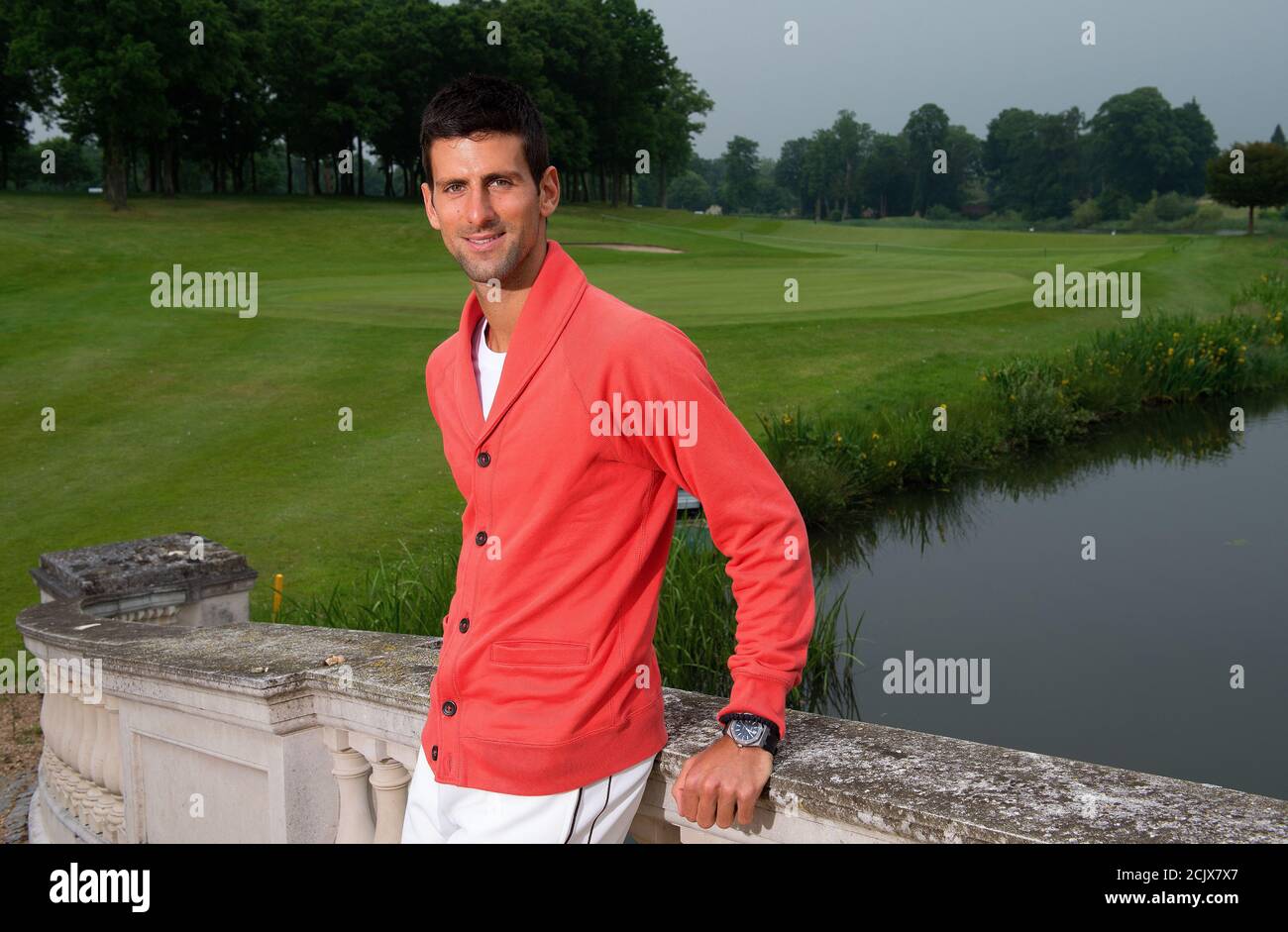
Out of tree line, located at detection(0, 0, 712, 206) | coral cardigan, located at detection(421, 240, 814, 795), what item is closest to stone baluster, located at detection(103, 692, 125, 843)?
coral cardigan, located at detection(421, 240, 814, 795)

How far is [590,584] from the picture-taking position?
86.5 inches

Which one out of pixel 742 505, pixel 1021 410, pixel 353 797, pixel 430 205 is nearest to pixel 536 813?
pixel 742 505

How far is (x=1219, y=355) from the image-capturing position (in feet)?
59.5

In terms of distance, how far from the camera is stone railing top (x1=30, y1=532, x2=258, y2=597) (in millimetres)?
4898

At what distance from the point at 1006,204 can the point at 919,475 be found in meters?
88.0

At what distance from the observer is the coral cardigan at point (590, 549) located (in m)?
2.14

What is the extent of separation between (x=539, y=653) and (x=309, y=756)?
1255 millimetres

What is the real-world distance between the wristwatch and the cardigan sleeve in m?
0.02

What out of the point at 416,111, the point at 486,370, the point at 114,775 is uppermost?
the point at 416,111

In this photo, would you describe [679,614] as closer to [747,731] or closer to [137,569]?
[137,569]

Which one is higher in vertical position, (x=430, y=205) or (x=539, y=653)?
(x=430, y=205)

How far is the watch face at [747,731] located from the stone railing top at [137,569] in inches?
138
